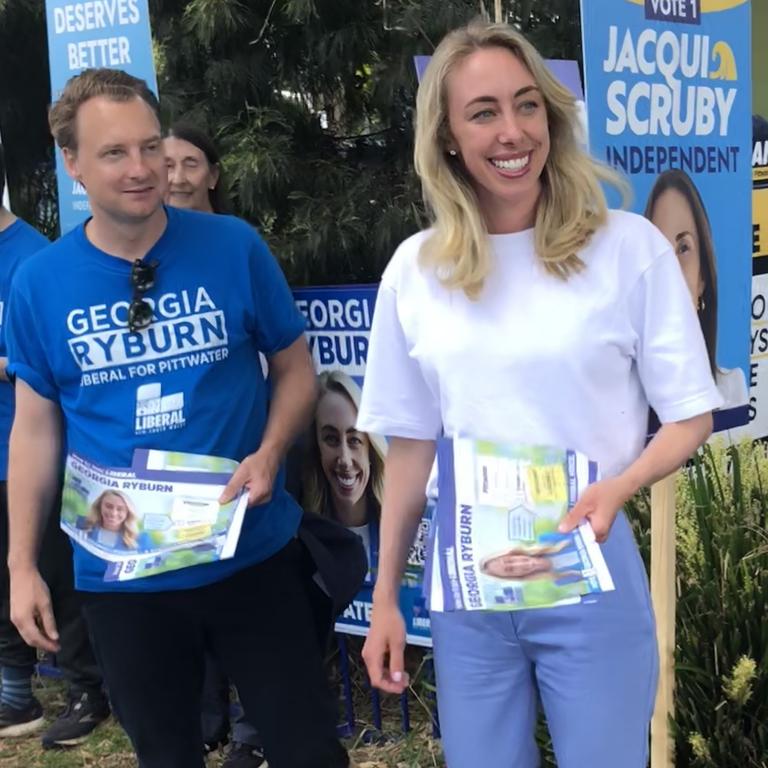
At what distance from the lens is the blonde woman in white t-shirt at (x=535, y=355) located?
160cm

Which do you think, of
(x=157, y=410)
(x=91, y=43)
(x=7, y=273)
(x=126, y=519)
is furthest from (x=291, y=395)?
(x=91, y=43)

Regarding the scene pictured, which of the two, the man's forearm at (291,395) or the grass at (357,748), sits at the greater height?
the man's forearm at (291,395)

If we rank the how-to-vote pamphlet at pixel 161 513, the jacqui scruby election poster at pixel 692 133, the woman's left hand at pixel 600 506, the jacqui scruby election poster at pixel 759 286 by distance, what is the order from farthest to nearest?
the jacqui scruby election poster at pixel 759 286 → the jacqui scruby election poster at pixel 692 133 → the how-to-vote pamphlet at pixel 161 513 → the woman's left hand at pixel 600 506

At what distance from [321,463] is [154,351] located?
1.43 meters

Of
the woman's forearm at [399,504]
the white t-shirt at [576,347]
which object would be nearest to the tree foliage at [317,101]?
the woman's forearm at [399,504]

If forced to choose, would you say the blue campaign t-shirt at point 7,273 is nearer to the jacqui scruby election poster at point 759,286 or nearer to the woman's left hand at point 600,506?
the woman's left hand at point 600,506

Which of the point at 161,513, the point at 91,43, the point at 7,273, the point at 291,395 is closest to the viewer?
the point at 161,513

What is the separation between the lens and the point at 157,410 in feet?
7.11

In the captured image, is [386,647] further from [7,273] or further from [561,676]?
[7,273]

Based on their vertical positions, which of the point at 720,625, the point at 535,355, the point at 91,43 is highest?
the point at 91,43

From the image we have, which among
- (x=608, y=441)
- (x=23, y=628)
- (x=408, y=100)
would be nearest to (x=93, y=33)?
(x=408, y=100)

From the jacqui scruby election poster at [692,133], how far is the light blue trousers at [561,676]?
110cm

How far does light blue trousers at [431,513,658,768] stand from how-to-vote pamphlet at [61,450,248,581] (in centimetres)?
60

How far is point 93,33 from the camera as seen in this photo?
377 centimetres
